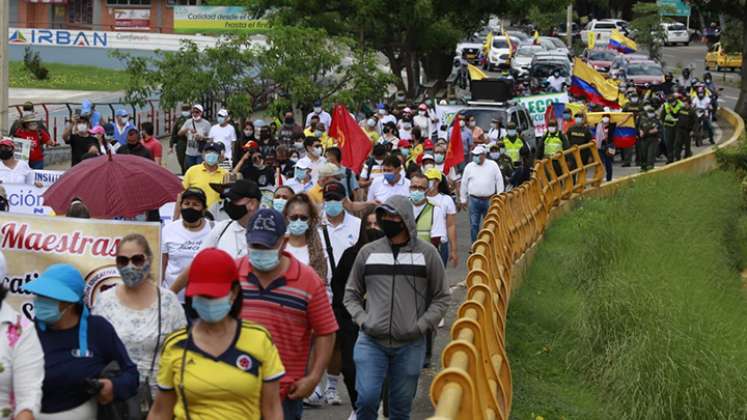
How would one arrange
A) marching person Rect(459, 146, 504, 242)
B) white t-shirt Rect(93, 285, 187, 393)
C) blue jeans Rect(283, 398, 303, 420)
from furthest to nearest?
marching person Rect(459, 146, 504, 242)
blue jeans Rect(283, 398, 303, 420)
white t-shirt Rect(93, 285, 187, 393)

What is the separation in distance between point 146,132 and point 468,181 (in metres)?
5.49

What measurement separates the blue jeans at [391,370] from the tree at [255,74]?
821 inches

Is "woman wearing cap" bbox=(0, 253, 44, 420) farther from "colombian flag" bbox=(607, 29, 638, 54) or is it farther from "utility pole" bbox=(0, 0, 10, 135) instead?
"colombian flag" bbox=(607, 29, 638, 54)

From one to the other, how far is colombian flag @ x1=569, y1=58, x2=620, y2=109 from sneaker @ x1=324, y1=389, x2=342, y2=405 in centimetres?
2892

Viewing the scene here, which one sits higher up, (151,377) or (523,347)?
(151,377)

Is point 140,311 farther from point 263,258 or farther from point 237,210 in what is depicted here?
point 237,210

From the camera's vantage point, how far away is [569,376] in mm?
13781

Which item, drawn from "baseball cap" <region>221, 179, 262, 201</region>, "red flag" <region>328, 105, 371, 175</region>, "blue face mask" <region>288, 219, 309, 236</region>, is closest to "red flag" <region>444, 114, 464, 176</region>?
"red flag" <region>328, 105, 371, 175</region>

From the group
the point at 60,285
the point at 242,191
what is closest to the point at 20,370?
the point at 60,285

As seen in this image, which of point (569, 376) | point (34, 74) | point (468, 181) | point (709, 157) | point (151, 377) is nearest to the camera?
point (151, 377)

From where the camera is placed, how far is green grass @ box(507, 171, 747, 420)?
1153 centimetres

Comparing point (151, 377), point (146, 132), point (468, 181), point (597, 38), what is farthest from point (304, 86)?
point (597, 38)

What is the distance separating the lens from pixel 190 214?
10.1m

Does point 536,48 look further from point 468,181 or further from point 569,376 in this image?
point 569,376
